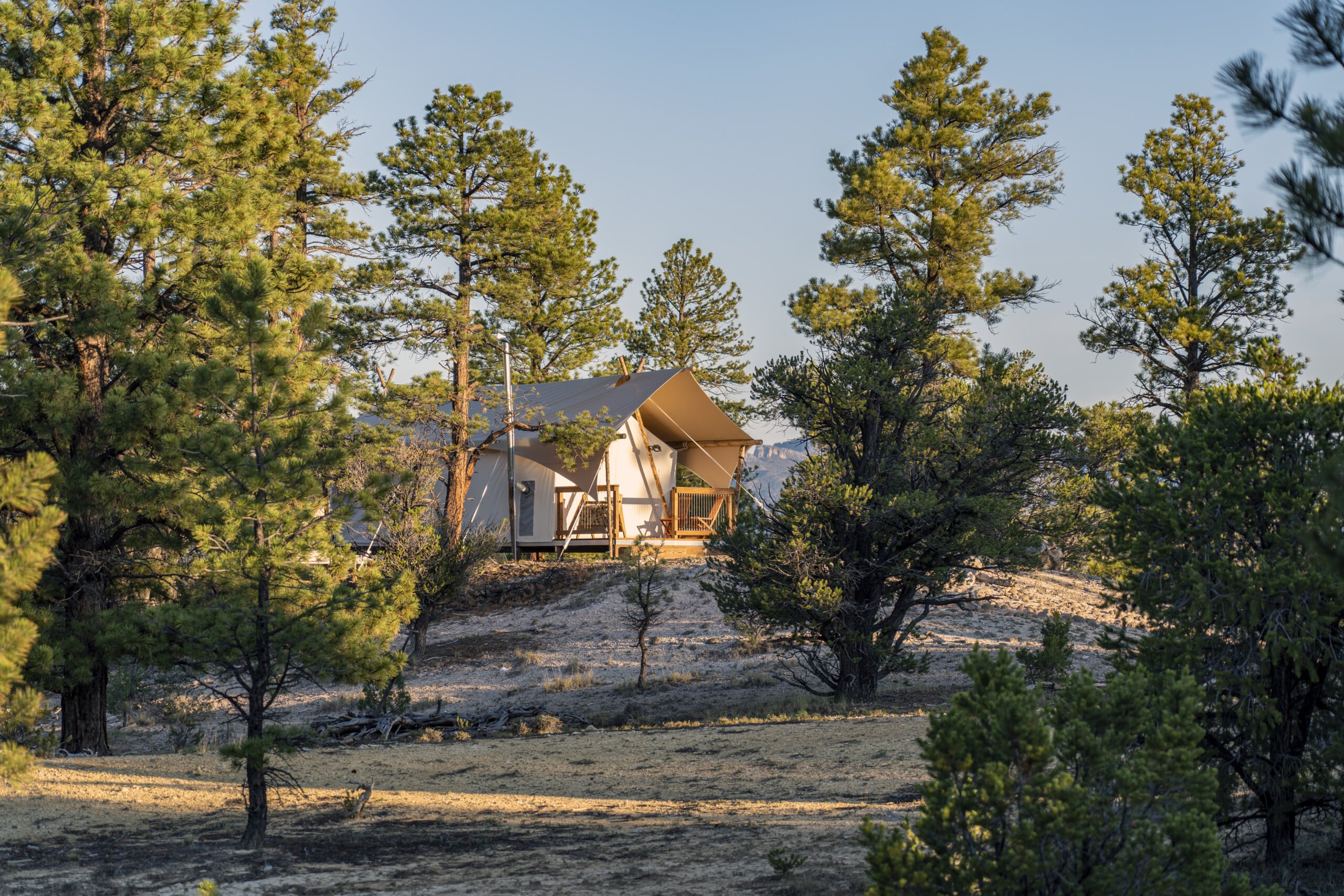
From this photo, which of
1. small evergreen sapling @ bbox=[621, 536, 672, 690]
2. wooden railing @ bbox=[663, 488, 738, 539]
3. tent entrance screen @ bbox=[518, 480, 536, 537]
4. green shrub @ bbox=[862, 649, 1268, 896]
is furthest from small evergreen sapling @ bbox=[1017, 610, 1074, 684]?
tent entrance screen @ bbox=[518, 480, 536, 537]

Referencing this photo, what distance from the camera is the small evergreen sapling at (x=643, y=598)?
16609 mm

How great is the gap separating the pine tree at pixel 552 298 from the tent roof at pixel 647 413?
1.69 metres

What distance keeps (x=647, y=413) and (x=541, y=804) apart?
832 inches

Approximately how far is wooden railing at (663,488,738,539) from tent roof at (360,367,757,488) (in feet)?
3.46

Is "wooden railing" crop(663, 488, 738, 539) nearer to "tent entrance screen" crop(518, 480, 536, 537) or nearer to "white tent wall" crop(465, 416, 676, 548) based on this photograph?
"white tent wall" crop(465, 416, 676, 548)

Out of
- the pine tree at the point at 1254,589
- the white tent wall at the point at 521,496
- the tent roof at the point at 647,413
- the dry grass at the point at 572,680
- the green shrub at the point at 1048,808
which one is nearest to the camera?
the green shrub at the point at 1048,808

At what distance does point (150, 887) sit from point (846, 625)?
9025mm

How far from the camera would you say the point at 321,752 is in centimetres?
1212

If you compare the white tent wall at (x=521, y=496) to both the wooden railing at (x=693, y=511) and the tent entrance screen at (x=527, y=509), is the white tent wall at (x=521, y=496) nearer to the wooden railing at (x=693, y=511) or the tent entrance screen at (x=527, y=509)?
the tent entrance screen at (x=527, y=509)

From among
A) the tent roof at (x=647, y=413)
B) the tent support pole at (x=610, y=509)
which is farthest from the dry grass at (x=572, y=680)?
the tent support pole at (x=610, y=509)

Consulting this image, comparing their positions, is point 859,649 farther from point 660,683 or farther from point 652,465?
point 652,465

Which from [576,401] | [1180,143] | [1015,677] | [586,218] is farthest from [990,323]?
[1015,677]

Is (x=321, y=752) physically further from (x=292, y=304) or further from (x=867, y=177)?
(x=867, y=177)

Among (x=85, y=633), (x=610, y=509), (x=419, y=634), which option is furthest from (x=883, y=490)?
(x=610, y=509)
